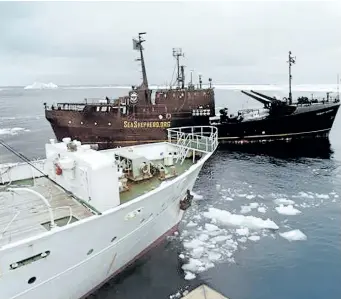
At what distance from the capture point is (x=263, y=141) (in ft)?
139

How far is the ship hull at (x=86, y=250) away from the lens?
991 cm

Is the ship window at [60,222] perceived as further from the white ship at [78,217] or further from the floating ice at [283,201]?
the floating ice at [283,201]

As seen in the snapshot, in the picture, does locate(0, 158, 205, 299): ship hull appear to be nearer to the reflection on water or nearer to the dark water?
the dark water

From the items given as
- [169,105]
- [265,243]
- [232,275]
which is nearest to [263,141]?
[169,105]

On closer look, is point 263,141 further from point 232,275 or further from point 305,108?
point 232,275

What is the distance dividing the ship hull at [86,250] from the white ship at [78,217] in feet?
0.10

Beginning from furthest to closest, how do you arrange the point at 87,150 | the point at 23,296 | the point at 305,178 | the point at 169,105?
the point at 169,105
the point at 305,178
the point at 87,150
the point at 23,296

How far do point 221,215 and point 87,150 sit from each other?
935cm

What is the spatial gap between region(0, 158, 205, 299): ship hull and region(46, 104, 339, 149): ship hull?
2522cm

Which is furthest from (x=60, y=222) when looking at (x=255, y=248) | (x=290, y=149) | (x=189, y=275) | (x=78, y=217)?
(x=290, y=149)

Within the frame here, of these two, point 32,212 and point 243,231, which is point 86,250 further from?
point 243,231

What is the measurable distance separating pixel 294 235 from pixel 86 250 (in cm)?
1066

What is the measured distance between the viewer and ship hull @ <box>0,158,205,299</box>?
9914 mm

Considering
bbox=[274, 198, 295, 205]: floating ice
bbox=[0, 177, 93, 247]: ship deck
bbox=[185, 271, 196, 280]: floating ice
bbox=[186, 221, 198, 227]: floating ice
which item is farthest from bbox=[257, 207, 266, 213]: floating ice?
bbox=[0, 177, 93, 247]: ship deck
